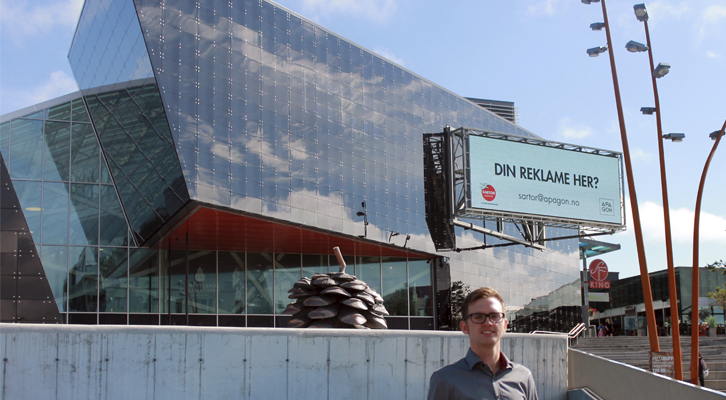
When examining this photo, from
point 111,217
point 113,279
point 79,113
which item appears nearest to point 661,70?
point 111,217

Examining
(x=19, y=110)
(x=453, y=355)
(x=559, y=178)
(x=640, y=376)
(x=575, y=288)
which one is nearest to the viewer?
(x=640, y=376)

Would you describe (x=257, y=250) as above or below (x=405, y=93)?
below

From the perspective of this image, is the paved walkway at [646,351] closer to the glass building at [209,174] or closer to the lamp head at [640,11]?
the glass building at [209,174]

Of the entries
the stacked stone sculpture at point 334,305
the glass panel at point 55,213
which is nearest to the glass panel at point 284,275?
the glass panel at point 55,213

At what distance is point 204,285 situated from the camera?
28.6 m

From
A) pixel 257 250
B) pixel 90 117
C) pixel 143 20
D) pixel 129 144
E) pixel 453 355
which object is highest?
pixel 143 20

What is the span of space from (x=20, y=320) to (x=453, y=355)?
17510 mm

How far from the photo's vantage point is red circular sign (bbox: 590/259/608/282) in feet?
182

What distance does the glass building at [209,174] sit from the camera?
891 inches

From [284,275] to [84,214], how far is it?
8892 mm

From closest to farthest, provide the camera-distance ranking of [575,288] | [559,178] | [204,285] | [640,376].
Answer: [640,376] < [204,285] < [559,178] < [575,288]

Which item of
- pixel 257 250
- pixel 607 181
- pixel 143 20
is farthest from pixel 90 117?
pixel 607 181

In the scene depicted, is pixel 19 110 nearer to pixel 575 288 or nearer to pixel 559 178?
pixel 559 178

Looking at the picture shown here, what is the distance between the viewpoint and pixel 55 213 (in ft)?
84.3
